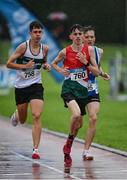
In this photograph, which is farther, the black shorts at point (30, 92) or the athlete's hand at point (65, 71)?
the black shorts at point (30, 92)

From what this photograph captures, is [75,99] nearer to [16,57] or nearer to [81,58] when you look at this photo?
[81,58]

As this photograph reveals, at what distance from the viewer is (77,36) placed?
13883 millimetres

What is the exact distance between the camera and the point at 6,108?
2761cm

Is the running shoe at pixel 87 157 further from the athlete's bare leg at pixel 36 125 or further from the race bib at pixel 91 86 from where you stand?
the race bib at pixel 91 86

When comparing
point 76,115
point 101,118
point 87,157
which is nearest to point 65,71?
point 76,115

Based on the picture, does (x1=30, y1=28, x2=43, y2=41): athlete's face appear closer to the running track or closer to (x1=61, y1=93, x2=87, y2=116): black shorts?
(x1=61, y1=93, x2=87, y2=116): black shorts

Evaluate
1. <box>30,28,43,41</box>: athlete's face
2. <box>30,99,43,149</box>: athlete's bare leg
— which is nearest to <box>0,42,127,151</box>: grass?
<box>30,99,43,149</box>: athlete's bare leg

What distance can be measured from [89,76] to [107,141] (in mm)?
3395

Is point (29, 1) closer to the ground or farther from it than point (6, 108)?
farther from it

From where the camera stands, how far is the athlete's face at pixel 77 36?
Answer: 1384cm

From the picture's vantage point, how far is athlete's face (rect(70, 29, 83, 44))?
45.4ft

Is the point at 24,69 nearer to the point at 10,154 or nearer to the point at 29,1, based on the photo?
the point at 10,154

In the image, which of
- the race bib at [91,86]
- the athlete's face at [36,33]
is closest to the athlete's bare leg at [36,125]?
the race bib at [91,86]

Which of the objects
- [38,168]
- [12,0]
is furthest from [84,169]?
[12,0]
